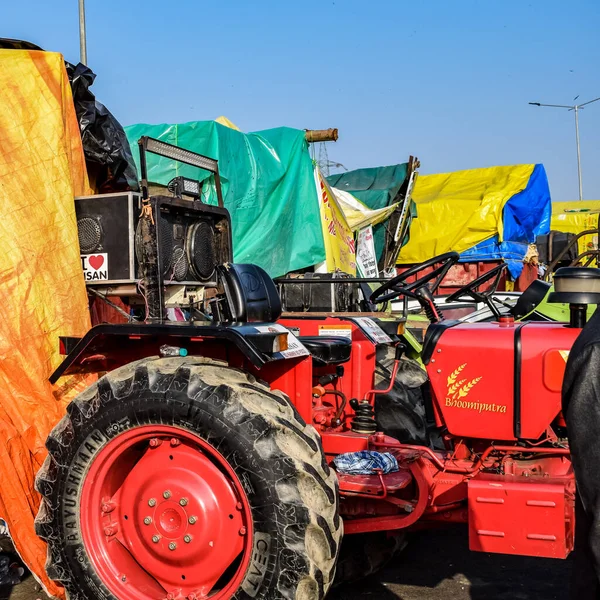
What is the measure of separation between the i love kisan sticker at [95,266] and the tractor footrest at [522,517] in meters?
2.19

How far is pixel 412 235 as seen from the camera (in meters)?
13.4

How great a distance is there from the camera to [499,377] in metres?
3.11

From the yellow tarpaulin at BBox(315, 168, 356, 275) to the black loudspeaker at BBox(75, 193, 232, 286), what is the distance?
4719 mm

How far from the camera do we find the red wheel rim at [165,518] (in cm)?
285

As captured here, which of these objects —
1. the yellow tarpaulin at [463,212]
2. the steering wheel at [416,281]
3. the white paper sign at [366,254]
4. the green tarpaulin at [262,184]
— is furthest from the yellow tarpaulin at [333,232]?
the steering wheel at [416,281]

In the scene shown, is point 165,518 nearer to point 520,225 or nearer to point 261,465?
point 261,465

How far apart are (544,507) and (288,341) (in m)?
1.23

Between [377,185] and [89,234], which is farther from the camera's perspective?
[377,185]

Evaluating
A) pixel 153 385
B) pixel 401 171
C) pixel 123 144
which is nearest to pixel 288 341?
pixel 153 385

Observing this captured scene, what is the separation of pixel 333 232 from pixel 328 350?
5525 mm

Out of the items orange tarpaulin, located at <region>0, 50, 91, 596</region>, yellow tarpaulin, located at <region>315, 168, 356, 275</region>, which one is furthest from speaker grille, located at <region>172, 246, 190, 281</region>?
yellow tarpaulin, located at <region>315, 168, 356, 275</region>

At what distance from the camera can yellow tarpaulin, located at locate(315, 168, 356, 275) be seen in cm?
887

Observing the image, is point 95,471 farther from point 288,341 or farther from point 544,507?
point 544,507

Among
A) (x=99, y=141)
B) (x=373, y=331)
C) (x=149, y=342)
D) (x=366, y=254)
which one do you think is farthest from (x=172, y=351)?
(x=366, y=254)
